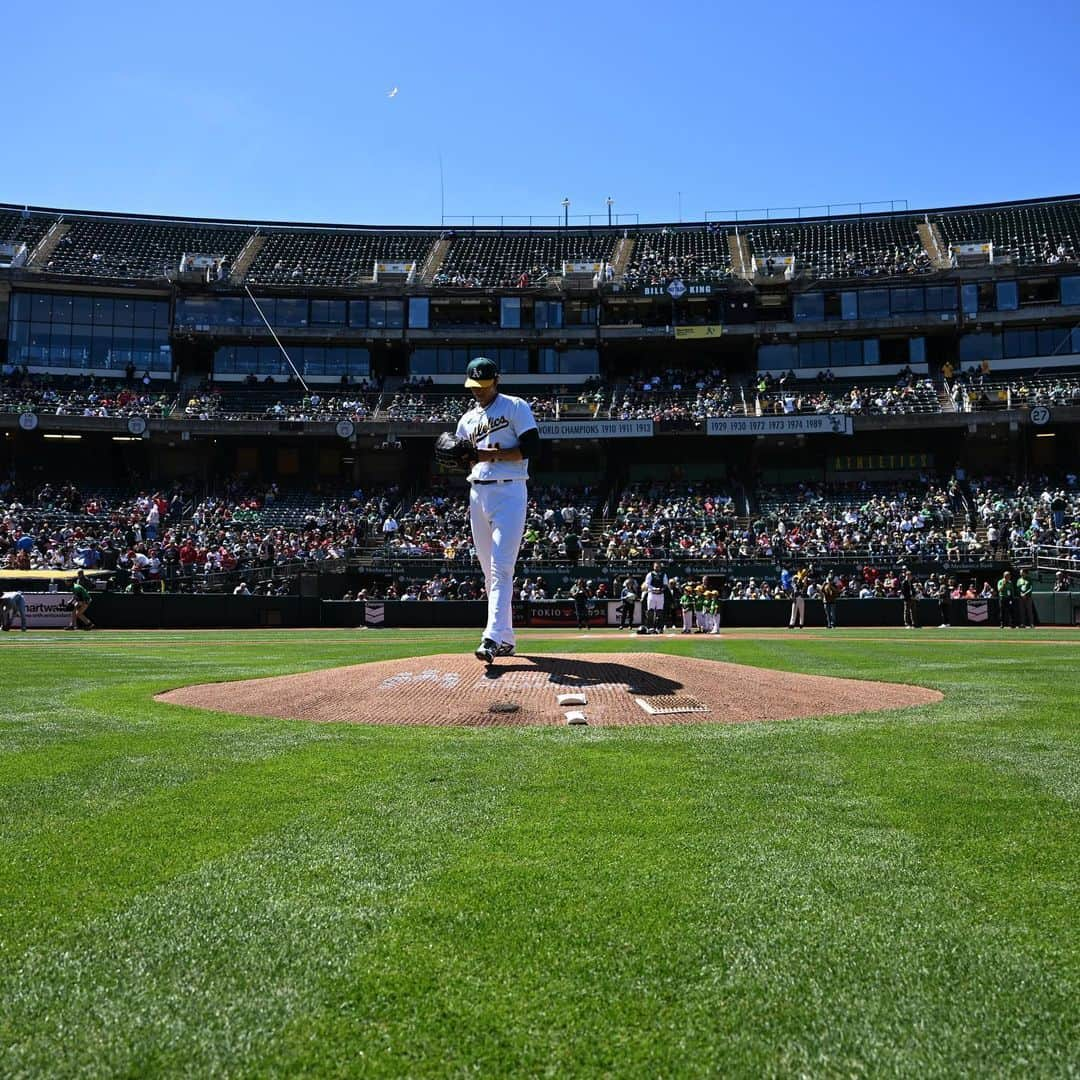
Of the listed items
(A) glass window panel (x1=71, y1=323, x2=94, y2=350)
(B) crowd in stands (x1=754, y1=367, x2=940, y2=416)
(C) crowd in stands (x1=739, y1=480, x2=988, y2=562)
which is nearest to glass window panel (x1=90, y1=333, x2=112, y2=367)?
(A) glass window panel (x1=71, y1=323, x2=94, y2=350)

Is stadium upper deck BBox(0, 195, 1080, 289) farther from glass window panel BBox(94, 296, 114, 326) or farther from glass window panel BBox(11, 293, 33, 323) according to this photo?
glass window panel BBox(11, 293, 33, 323)

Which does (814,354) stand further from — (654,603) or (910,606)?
(654,603)

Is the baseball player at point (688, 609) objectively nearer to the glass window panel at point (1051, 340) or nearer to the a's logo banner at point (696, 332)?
the a's logo banner at point (696, 332)

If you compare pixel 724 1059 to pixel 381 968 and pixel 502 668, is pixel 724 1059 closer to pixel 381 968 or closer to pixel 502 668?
pixel 381 968

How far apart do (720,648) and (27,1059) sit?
17.4 m

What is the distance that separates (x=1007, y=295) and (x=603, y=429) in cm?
2119

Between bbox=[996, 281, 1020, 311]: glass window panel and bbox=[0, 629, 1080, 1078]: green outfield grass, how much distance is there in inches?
1821

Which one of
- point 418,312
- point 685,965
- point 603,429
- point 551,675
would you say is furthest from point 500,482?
point 418,312

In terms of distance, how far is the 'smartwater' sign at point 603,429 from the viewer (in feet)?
145

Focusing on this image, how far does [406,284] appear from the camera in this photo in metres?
50.8

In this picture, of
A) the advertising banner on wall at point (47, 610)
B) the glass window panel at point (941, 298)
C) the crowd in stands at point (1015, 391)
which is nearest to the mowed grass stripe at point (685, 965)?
the advertising banner on wall at point (47, 610)

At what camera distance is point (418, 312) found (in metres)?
49.9

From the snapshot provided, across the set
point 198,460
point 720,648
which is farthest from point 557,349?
point 720,648

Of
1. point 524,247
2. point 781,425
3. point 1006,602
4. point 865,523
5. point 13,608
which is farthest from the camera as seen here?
point 524,247
